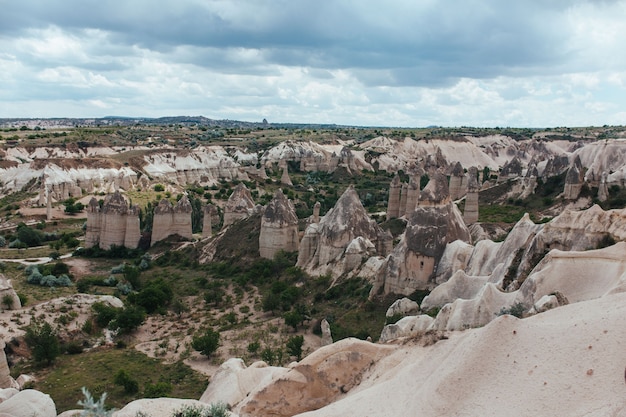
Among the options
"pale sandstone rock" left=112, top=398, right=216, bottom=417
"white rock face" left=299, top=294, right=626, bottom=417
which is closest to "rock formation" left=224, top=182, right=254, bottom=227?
"pale sandstone rock" left=112, top=398, right=216, bottom=417

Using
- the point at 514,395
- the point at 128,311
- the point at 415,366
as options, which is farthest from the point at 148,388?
the point at 514,395

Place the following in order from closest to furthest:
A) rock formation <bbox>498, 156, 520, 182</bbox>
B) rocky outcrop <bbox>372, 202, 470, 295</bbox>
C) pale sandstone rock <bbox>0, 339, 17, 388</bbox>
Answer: pale sandstone rock <bbox>0, 339, 17, 388</bbox>
rocky outcrop <bbox>372, 202, 470, 295</bbox>
rock formation <bbox>498, 156, 520, 182</bbox>

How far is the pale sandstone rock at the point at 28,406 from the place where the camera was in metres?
11.2

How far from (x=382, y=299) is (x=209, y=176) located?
56261 mm

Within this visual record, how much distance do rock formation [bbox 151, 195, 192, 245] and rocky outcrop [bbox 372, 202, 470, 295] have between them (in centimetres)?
2163

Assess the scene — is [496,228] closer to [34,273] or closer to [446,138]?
[34,273]

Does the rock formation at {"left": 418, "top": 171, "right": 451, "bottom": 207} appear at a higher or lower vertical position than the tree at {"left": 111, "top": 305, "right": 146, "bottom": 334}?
higher

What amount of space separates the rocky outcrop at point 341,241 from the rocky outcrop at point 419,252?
4.30 m

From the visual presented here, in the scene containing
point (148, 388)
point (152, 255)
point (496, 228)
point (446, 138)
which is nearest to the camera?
point (148, 388)

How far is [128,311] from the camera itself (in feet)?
85.6

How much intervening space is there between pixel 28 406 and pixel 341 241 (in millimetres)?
19951

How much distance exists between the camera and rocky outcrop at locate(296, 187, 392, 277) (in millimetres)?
28734

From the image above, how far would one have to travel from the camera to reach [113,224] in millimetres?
41219

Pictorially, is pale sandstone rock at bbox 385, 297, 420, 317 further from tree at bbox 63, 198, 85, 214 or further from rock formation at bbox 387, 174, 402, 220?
tree at bbox 63, 198, 85, 214
